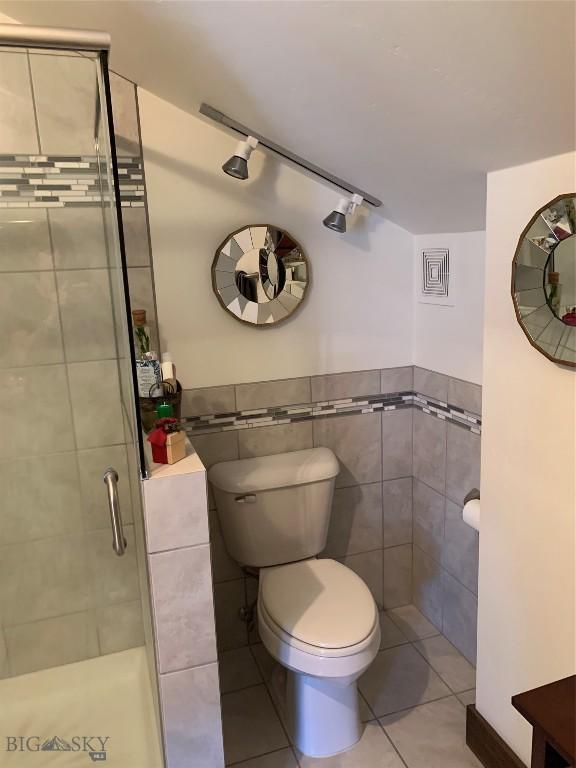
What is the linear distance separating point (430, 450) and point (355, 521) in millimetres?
429

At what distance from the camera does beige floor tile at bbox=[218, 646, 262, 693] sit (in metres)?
2.25

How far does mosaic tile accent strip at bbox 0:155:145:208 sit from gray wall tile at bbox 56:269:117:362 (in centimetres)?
22

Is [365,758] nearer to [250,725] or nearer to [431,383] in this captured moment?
[250,725]

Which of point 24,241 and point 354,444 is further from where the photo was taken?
point 354,444

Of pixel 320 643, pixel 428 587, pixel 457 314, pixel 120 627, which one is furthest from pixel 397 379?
pixel 120 627

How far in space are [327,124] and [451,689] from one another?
195 centimetres

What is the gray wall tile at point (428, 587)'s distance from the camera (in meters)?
2.47

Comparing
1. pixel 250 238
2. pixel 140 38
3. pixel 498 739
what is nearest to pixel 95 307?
pixel 250 238

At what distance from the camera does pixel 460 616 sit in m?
2.34

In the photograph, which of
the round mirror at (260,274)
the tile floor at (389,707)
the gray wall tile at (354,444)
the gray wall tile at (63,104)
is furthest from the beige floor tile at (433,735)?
the gray wall tile at (63,104)

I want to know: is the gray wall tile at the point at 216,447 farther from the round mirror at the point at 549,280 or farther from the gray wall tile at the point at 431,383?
the round mirror at the point at 549,280

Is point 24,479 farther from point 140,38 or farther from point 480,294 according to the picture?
point 480,294

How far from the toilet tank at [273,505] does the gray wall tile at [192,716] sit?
58cm

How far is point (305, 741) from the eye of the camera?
1947 millimetres
